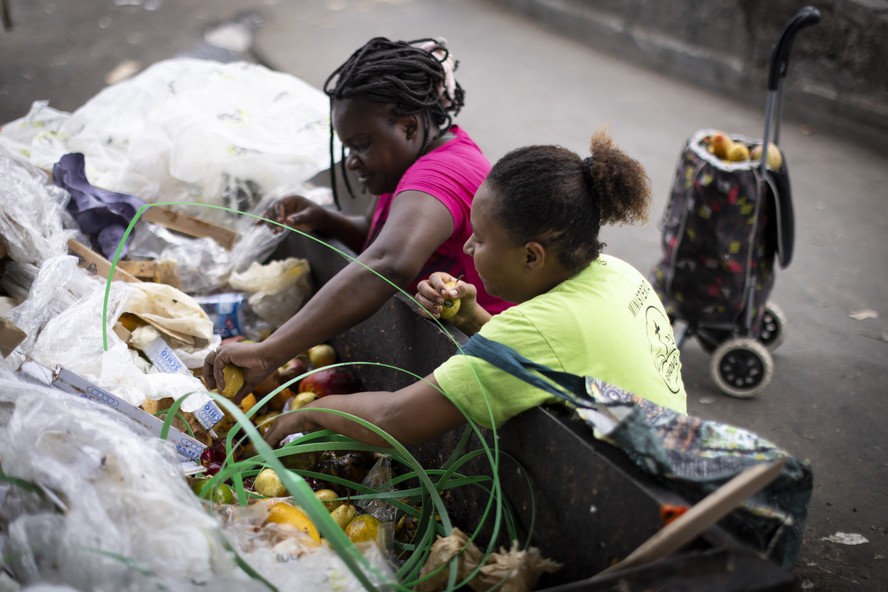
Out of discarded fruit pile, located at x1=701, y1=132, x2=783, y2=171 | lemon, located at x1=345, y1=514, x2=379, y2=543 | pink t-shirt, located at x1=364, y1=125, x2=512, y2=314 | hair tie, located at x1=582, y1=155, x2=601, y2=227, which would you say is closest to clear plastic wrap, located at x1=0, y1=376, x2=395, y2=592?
lemon, located at x1=345, y1=514, x2=379, y2=543

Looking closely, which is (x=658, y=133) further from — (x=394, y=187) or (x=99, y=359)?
(x=99, y=359)

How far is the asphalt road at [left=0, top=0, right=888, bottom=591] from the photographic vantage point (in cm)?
338

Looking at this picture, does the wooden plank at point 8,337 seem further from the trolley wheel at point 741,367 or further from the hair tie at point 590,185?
the trolley wheel at point 741,367

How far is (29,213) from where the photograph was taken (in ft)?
9.32

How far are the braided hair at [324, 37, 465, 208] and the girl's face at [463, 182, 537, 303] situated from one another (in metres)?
0.86

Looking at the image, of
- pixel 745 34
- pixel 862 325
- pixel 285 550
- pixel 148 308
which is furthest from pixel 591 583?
pixel 745 34

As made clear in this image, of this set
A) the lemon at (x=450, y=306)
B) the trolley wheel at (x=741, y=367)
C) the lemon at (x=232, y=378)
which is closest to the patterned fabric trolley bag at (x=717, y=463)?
the lemon at (x=450, y=306)

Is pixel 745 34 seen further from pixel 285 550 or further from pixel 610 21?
pixel 285 550

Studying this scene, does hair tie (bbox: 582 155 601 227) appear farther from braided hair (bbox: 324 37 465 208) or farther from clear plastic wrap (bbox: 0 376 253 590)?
clear plastic wrap (bbox: 0 376 253 590)

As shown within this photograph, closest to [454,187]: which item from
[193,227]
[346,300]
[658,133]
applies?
[346,300]

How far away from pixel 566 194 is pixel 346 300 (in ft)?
2.49

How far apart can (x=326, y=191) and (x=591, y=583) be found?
8.63 ft

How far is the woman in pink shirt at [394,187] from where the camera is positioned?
7.80ft

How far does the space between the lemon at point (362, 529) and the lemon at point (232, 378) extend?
22.1 inches
